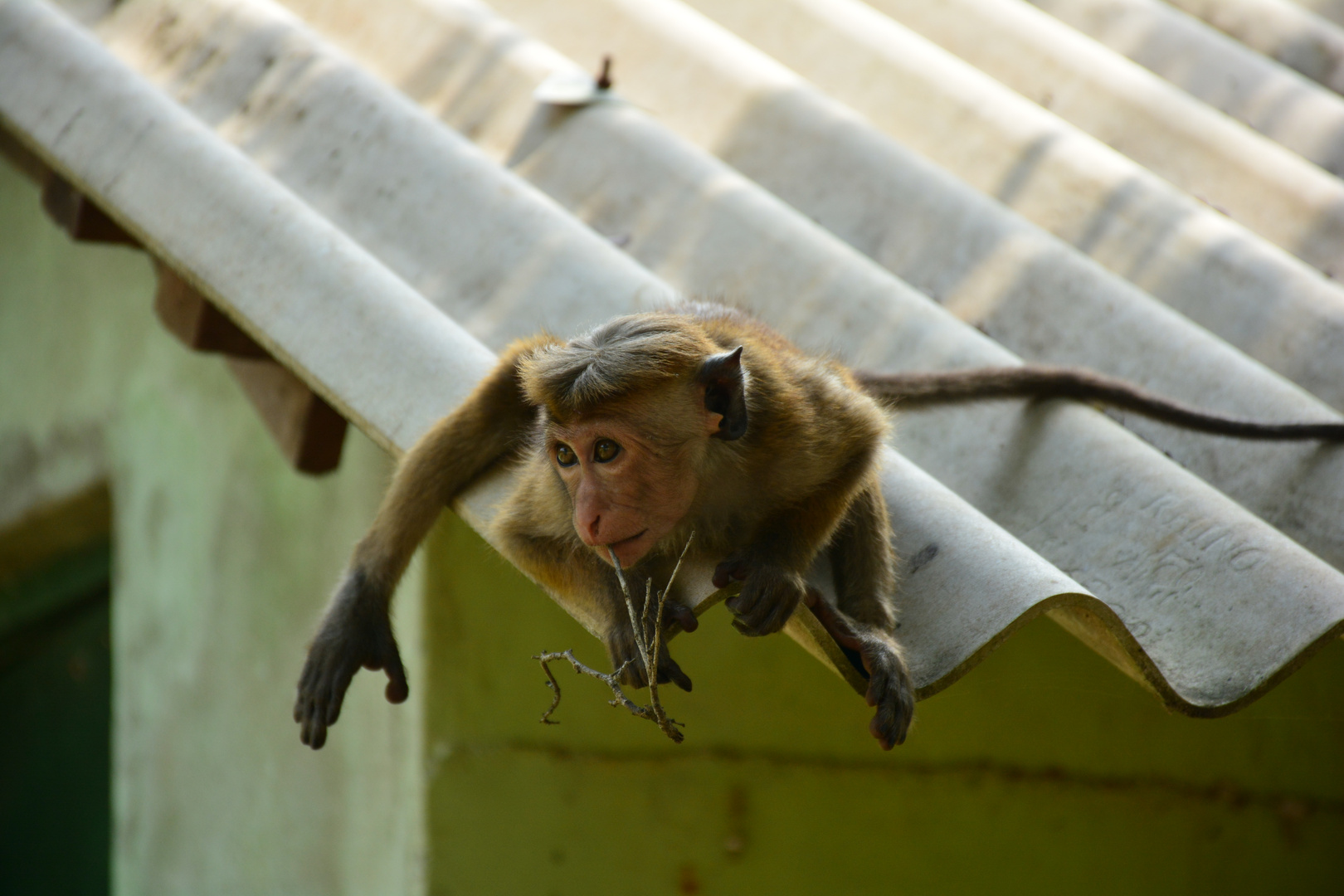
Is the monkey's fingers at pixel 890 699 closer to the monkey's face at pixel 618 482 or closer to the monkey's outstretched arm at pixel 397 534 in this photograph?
the monkey's face at pixel 618 482

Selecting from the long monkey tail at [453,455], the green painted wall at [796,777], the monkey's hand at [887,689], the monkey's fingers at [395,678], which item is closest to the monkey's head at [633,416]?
the long monkey tail at [453,455]

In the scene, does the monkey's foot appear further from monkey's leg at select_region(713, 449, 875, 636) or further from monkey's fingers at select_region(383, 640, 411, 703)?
monkey's fingers at select_region(383, 640, 411, 703)

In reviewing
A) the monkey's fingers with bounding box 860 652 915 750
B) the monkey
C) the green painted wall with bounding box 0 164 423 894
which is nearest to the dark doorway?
the green painted wall with bounding box 0 164 423 894

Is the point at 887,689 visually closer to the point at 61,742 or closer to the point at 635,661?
the point at 635,661

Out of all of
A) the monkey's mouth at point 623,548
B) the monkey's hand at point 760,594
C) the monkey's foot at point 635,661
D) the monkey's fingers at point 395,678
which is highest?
the monkey's hand at point 760,594

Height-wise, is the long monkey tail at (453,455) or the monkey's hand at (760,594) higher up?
the monkey's hand at (760,594)

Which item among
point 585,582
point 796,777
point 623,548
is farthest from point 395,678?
point 796,777

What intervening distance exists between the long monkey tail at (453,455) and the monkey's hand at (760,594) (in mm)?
568

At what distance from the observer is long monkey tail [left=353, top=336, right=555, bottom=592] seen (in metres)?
2.50

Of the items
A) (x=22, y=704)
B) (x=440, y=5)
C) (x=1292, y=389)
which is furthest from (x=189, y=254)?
(x=22, y=704)

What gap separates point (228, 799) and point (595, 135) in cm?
275

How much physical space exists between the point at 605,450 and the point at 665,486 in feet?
0.41

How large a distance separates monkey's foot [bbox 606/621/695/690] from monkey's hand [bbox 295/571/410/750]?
65 cm

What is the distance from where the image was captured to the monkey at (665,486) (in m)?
2.13
